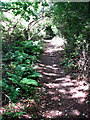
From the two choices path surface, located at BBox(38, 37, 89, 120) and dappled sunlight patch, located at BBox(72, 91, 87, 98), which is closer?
path surface, located at BBox(38, 37, 89, 120)

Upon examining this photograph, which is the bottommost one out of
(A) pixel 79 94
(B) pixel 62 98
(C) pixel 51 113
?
(C) pixel 51 113

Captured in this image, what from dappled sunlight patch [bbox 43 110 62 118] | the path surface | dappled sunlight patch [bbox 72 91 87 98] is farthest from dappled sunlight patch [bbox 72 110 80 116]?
dappled sunlight patch [bbox 72 91 87 98]

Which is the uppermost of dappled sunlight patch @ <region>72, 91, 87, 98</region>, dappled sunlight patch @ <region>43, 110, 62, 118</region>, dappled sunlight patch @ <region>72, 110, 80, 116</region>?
dappled sunlight patch @ <region>72, 91, 87, 98</region>

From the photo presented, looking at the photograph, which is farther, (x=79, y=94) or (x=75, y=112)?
(x=79, y=94)

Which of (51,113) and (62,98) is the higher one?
(62,98)

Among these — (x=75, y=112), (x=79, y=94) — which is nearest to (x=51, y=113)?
(x=75, y=112)

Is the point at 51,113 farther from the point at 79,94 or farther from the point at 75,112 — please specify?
the point at 79,94

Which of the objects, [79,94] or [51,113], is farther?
[79,94]

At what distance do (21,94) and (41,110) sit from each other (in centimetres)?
88

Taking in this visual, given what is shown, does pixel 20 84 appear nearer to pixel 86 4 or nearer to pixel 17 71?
pixel 17 71

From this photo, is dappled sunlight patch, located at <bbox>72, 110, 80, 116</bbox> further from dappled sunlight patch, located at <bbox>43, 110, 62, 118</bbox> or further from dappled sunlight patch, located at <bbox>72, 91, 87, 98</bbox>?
dappled sunlight patch, located at <bbox>72, 91, 87, 98</bbox>

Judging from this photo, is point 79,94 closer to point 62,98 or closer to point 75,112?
point 62,98

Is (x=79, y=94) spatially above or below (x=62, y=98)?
above

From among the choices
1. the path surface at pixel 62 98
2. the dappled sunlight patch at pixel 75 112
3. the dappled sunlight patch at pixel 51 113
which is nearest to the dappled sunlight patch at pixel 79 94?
the path surface at pixel 62 98
